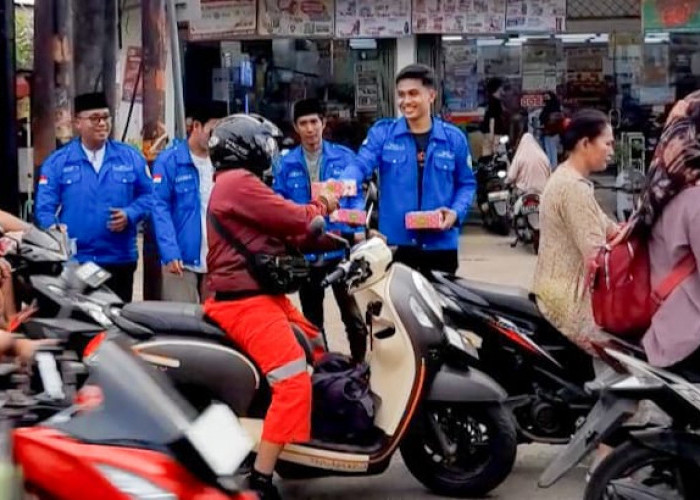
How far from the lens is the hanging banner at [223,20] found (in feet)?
48.9

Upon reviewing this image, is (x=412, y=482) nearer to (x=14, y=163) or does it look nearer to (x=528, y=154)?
(x=14, y=163)

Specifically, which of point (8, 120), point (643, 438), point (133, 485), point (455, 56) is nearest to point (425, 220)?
point (643, 438)

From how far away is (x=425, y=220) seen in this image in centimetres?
683

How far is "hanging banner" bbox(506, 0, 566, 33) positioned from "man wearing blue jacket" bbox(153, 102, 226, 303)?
7496 millimetres

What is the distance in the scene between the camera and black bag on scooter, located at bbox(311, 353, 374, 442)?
18.0ft

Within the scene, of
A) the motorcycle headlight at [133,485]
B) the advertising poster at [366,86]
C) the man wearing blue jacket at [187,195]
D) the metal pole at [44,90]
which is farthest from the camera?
the advertising poster at [366,86]

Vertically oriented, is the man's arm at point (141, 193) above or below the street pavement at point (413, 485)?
above

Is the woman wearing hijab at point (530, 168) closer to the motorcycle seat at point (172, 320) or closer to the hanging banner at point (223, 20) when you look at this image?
the hanging banner at point (223, 20)

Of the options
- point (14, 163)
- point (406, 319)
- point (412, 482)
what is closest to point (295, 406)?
point (406, 319)

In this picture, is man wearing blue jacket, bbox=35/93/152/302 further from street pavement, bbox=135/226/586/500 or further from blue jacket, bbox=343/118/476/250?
street pavement, bbox=135/226/586/500

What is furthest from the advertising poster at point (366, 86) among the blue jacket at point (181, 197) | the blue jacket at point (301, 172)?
the blue jacket at point (181, 197)

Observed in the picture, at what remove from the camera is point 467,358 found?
561 centimetres

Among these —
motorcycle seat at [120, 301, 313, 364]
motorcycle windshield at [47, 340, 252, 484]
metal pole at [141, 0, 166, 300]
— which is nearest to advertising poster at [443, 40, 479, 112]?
metal pole at [141, 0, 166, 300]

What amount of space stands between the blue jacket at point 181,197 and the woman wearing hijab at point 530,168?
7530 millimetres
